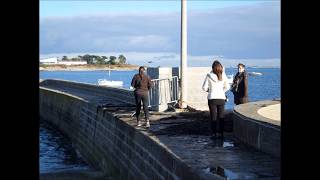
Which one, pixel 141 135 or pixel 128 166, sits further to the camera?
pixel 128 166

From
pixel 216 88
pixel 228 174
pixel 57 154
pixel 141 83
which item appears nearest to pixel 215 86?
pixel 216 88

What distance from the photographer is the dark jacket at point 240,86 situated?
552 inches

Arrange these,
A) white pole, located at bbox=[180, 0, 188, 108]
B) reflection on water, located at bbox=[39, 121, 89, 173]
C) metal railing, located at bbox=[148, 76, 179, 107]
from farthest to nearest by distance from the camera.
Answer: reflection on water, located at bbox=[39, 121, 89, 173] < metal railing, located at bbox=[148, 76, 179, 107] < white pole, located at bbox=[180, 0, 188, 108]

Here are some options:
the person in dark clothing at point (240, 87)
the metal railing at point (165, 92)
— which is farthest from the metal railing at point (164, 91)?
the person in dark clothing at point (240, 87)

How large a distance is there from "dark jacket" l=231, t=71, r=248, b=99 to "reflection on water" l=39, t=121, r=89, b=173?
7.89 metres

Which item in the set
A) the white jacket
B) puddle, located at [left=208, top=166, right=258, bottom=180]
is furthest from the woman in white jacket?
puddle, located at [left=208, top=166, right=258, bottom=180]

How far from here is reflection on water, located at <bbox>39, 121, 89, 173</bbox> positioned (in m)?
20.4

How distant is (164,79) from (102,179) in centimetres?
402

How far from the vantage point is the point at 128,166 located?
1366cm

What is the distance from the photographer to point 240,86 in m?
14.2

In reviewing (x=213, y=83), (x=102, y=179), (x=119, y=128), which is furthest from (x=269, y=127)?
(x=102, y=179)

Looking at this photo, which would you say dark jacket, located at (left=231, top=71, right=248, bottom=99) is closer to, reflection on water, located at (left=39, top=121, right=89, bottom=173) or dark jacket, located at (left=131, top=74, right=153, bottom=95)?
dark jacket, located at (left=131, top=74, right=153, bottom=95)
